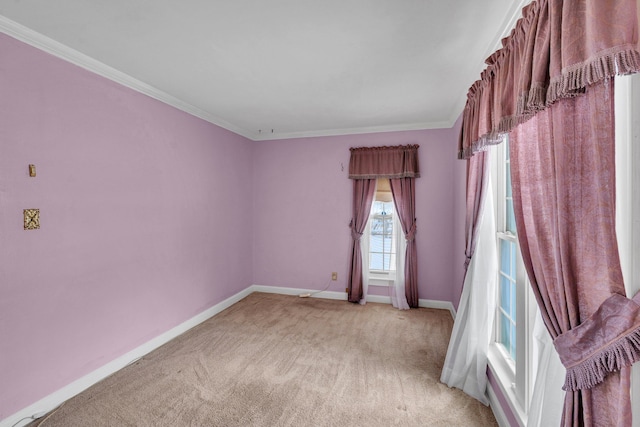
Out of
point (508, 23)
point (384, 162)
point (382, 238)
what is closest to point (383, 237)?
point (382, 238)

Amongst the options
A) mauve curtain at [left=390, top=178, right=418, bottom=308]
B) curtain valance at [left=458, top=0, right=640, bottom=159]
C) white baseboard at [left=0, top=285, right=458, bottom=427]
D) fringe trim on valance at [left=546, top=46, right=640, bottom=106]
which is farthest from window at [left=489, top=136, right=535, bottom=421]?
mauve curtain at [left=390, top=178, right=418, bottom=308]

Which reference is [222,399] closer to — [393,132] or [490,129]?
[490,129]

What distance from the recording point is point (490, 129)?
64.5 inches

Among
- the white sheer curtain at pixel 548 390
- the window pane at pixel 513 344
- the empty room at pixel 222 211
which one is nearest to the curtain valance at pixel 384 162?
the empty room at pixel 222 211

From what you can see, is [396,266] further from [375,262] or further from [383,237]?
[383,237]

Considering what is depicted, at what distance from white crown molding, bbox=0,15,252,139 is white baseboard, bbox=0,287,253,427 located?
2.48m

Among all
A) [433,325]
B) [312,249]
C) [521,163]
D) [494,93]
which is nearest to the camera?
[521,163]

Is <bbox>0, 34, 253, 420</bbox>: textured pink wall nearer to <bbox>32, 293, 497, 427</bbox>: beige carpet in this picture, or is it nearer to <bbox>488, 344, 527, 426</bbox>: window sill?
<bbox>32, 293, 497, 427</bbox>: beige carpet

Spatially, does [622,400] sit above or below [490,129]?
below

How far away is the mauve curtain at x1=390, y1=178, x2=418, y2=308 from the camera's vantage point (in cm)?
386

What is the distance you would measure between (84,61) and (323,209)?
10.3ft

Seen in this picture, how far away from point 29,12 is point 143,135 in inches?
44.0

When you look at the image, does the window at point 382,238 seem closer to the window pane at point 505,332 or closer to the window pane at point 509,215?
the window pane at point 505,332

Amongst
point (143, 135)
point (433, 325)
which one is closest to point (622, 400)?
point (433, 325)
